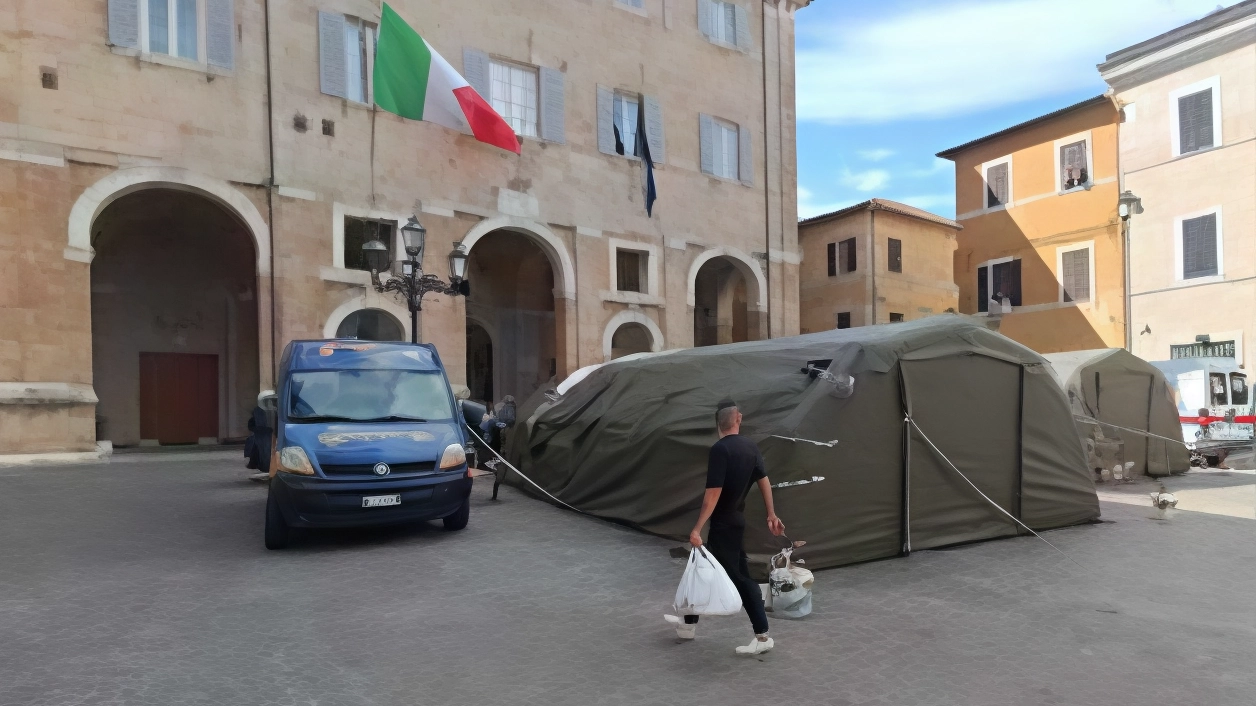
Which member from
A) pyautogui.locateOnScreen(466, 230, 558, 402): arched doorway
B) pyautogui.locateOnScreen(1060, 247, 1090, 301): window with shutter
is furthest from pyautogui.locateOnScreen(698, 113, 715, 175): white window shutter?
pyautogui.locateOnScreen(1060, 247, 1090, 301): window with shutter

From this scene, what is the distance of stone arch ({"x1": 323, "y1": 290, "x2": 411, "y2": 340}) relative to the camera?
17.4m

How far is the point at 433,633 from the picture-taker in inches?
226

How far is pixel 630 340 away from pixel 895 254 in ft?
41.0

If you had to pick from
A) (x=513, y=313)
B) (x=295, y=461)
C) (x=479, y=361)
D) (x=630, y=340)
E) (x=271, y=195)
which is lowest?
(x=295, y=461)

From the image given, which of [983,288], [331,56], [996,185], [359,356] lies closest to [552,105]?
[331,56]

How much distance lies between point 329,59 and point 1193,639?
58.6 ft

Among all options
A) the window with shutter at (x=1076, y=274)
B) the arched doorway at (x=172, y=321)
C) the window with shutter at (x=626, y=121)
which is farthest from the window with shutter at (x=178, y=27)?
the window with shutter at (x=1076, y=274)

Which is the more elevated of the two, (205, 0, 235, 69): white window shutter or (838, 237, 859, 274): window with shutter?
(205, 0, 235, 69): white window shutter

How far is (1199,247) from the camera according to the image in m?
24.5

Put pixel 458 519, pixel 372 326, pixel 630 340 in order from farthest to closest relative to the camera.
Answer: pixel 630 340, pixel 372 326, pixel 458 519

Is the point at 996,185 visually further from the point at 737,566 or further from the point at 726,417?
the point at 737,566

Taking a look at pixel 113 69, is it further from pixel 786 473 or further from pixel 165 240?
pixel 786 473

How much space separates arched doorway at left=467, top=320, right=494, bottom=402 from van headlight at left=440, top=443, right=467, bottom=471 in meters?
15.7

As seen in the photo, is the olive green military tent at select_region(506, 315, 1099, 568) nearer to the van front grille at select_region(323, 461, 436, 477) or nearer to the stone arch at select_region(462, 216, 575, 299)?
the van front grille at select_region(323, 461, 436, 477)
